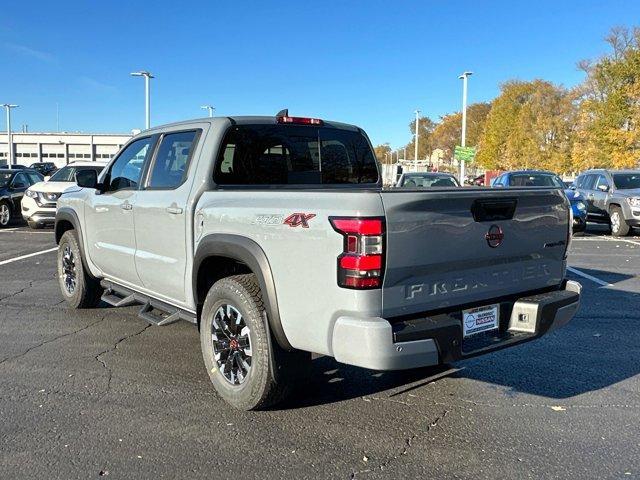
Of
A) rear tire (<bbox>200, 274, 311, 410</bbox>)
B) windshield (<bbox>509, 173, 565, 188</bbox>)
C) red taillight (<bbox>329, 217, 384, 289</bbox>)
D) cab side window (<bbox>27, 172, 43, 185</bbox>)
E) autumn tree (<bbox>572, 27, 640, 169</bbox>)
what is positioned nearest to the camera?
red taillight (<bbox>329, 217, 384, 289</bbox>)

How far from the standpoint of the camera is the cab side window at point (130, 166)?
511cm

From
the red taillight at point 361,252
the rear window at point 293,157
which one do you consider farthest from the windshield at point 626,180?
the red taillight at point 361,252

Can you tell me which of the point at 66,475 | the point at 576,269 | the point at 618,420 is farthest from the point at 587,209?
the point at 66,475

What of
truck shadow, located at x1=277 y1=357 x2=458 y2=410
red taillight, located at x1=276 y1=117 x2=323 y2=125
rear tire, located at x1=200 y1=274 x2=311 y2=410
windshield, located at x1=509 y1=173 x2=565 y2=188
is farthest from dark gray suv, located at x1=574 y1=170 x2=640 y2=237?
rear tire, located at x1=200 y1=274 x2=311 y2=410

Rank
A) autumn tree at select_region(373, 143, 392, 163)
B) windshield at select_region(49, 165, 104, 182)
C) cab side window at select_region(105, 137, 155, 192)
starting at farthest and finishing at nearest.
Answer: autumn tree at select_region(373, 143, 392, 163)
windshield at select_region(49, 165, 104, 182)
cab side window at select_region(105, 137, 155, 192)

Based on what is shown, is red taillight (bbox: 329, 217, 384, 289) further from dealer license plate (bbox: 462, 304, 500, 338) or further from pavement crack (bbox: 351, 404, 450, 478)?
pavement crack (bbox: 351, 404, 450, 478)

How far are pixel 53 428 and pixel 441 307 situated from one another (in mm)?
2488

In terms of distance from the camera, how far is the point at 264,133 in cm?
459

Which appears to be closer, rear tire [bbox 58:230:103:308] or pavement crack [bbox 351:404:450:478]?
pavement crack [bbox 351:404:450:478]

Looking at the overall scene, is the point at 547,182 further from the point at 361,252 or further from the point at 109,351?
the point at 361,252

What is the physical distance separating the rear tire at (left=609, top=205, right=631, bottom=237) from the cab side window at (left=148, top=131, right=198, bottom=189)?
512 inches

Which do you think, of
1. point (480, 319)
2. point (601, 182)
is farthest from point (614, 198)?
point (480, 319)

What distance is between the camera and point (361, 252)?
117 inches

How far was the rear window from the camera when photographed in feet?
14.4
